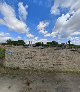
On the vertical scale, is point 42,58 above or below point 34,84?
above

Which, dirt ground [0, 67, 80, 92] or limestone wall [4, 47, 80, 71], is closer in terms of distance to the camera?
dirt ground [0, 67, 80, 92]

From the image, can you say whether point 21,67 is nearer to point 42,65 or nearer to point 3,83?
point 42,65

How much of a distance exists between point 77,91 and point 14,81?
5749 millimetres

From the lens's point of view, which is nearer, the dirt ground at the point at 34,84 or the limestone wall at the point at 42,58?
the dirt ground at the point at 34,84

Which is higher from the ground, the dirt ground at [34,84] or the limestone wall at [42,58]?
the limestone wall at [42,58]

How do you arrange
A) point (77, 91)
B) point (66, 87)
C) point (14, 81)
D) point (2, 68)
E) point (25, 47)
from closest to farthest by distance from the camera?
point (77, 91), point (66, 87), point (14, 81), point (2, 68), point (25, 47)

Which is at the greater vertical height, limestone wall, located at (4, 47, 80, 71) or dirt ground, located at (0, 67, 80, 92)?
limestone wall, located at (4, 47, 80, 71)

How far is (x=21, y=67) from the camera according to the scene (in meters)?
21.4

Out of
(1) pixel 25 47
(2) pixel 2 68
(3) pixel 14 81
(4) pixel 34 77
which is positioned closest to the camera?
(3) pixel 14 81

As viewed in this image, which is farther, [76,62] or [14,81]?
[76,62]

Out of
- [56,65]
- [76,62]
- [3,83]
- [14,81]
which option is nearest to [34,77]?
[14,81]

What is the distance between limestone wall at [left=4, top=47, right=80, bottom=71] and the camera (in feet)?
70.5

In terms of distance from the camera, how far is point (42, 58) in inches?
854

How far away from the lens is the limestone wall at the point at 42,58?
21500 millimetres
